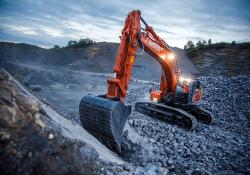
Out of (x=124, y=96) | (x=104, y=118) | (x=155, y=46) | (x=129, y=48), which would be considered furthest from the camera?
(x=155, y=46)

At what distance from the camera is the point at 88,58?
126 ft

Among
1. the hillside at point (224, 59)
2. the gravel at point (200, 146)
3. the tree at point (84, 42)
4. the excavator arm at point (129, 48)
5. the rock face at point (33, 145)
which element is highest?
the tree at point (84, 42)

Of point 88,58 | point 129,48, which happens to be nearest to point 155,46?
point 129,48

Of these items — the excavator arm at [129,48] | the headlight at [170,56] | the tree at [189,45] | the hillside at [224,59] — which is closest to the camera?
the excavator arm at [129,48]

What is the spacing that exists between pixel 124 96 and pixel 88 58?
112ft

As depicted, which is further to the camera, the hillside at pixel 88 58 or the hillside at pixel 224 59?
the hillside at pixel 88 58

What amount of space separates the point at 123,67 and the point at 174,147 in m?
2.58

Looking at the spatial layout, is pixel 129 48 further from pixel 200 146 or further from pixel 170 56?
pixel 200 146

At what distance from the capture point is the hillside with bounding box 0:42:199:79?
34.2 m

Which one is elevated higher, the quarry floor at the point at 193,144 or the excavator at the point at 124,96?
the excavator at the point at 124,96

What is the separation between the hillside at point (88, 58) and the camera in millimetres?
34219

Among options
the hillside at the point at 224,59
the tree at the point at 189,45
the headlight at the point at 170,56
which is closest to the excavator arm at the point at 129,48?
the headlight at the point at 170,56

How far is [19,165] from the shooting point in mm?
2887

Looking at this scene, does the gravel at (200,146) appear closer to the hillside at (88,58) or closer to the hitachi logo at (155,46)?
the hitachi logo at (155,46)
